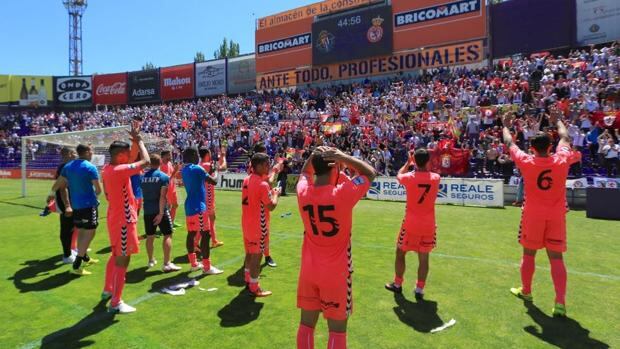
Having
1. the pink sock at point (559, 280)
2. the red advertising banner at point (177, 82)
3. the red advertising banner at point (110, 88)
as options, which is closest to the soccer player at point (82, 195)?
the pink sock at point (559, 280)

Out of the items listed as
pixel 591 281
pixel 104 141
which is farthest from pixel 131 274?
pixel 104 141

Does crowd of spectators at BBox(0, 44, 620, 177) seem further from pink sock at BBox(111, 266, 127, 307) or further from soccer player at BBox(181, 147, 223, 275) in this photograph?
pink sock at BBox(111, 266, 127, 307)

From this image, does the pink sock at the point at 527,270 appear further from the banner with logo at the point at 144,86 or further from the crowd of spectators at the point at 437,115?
the banner with logo at the point at 144,86

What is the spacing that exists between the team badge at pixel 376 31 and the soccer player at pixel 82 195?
1181 inches

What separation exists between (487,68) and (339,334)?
28526 millimetres

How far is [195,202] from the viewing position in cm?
732

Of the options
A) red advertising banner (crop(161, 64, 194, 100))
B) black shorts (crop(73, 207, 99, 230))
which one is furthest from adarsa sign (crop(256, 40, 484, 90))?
black shorts (crop(73, 207, 99, 230))

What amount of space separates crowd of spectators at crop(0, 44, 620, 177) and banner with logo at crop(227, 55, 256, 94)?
4.35 metres

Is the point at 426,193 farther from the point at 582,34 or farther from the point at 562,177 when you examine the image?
the point at 582,34

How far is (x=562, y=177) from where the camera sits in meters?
5.61

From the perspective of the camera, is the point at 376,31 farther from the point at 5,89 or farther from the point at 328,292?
the point at 5,89

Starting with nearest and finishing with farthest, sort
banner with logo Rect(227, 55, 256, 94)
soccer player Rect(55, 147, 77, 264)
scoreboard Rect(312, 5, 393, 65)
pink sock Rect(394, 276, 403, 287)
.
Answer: pink sock Rect(394, 276, 403, 287) < soccer player Rect(55, 147, 77, 264) < scoreboard Rect(312, 5, 393, 65) < banner with logo Rect(227, 55, 256, 94)

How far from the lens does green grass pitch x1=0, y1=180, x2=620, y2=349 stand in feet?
Result: 16.3

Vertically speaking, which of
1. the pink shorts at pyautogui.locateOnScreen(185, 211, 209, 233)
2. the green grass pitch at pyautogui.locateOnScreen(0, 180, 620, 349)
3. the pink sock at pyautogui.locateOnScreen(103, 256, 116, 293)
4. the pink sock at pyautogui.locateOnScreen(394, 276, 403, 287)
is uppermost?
the pink shorts at pyautogui.locateOnScreen(185, 211, 209, 233)
